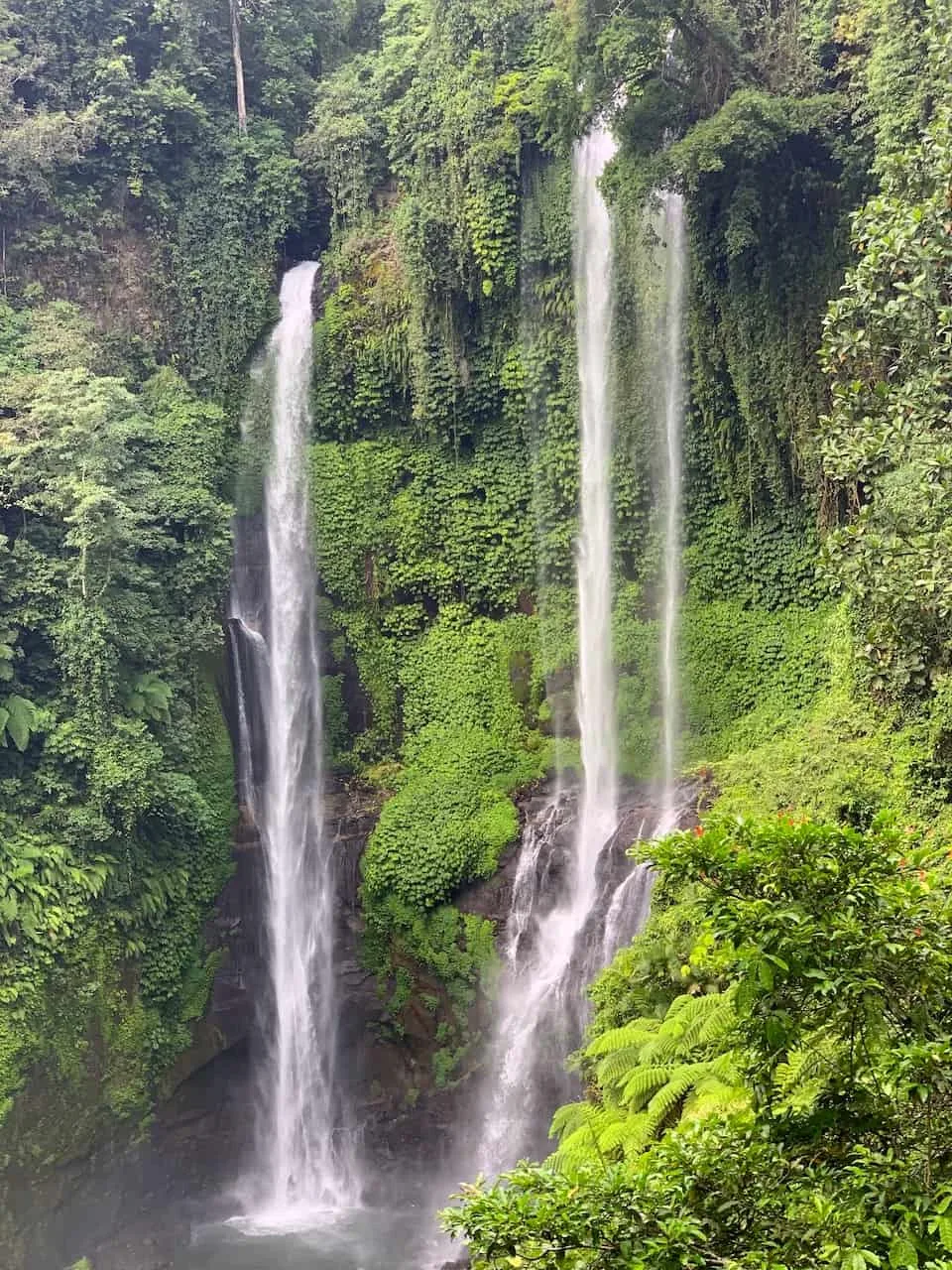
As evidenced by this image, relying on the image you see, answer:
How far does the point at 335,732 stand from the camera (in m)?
16.7

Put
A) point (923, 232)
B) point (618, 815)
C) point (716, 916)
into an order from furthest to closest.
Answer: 1. point (618, 815)
2. point (923, 232)
3. point (716, 916)

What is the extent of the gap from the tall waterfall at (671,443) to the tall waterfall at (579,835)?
31.3 inches

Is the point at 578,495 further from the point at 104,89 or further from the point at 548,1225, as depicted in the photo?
the point at 548,1225

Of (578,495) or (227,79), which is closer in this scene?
(578,495)

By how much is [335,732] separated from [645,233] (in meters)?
7.95

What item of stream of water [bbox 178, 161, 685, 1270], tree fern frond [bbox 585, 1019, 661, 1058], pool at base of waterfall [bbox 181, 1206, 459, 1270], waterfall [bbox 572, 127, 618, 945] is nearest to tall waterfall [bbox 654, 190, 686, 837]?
stream of water [bbox 178, 161, 685, 1270]

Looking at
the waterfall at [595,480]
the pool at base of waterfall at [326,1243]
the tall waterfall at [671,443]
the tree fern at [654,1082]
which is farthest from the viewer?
the waterfall at [595,480]

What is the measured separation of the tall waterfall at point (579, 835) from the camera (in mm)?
13281

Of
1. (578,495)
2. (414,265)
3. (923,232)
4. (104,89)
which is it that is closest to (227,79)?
(104,89)

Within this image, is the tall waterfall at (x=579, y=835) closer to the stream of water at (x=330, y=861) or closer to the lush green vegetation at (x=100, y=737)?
the stream of water at (x=330, y=861)

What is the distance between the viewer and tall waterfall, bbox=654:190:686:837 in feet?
49.1

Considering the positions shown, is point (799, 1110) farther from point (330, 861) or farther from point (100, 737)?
point (330, 861)

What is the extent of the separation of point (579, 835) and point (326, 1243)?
5.50 metres

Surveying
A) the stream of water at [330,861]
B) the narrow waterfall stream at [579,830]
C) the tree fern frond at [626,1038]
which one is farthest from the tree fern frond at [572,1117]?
the narrow waterfall stream at [579,830]
